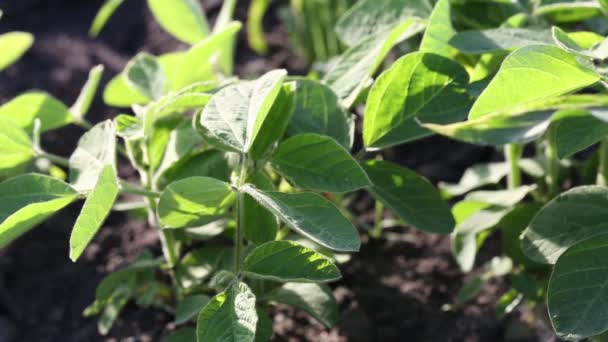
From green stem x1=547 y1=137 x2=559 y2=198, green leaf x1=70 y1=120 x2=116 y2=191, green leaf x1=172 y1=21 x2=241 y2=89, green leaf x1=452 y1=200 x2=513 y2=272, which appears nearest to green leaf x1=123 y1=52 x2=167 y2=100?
green leaf x1=172 y1=21 x2=241 y2=89

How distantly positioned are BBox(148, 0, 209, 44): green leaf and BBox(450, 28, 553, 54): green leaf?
583 millimetres

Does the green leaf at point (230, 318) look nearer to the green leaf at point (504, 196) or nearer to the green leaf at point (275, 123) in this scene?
the green leaf at point (275, 123)

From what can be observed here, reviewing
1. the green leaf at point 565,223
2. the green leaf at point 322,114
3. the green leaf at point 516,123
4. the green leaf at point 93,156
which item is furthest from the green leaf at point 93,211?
the green leaf at point 565,223

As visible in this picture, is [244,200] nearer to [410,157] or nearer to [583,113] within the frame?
[583,113]

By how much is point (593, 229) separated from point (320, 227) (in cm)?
36

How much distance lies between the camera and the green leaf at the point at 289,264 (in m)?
0.89

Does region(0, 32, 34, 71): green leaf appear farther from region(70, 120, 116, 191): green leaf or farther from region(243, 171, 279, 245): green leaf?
region(243, 171, 279, 245): green leaf

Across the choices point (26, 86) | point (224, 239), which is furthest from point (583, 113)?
point (26, 86)

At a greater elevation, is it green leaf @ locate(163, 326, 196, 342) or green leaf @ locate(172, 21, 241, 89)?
green leaf @ locate(172, 21, 241, 89)

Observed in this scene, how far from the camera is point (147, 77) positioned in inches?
47.1

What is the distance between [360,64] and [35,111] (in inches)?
20.5

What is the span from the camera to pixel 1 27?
2.27m

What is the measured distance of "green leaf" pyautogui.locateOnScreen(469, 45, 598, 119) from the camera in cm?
83

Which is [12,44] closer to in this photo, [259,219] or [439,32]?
[259,219]
